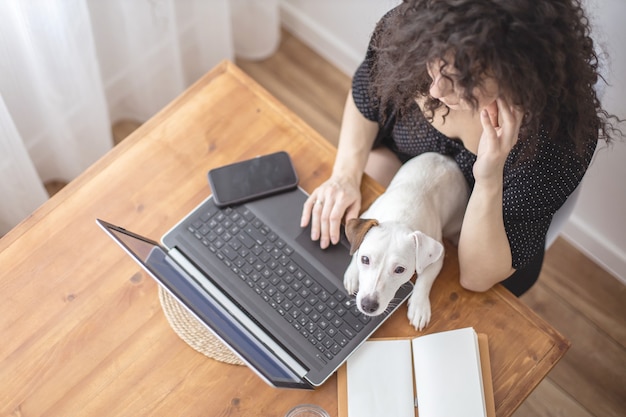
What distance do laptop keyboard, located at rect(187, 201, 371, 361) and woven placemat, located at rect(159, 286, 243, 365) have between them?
0.35ft

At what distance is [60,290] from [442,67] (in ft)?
2.48

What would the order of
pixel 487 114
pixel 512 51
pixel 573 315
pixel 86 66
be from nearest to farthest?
pixel 512 51, pixel 487 114, pixel 86 66, pixel 573 315

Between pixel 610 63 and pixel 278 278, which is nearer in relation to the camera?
pixel 278 278

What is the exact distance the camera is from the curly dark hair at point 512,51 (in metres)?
0.93

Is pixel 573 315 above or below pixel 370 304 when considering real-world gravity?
below

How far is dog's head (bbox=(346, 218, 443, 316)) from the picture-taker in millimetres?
1111

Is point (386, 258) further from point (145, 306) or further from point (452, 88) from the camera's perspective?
point (145, 306)

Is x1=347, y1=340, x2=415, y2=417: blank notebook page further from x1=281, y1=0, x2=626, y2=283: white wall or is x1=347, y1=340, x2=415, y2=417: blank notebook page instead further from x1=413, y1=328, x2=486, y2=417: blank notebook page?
x1=281, y1=0, x2=626, y2=283: white wall

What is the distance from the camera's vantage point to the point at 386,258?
3.64 feet

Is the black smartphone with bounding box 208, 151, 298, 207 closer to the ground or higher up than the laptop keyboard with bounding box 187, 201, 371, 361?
higher up

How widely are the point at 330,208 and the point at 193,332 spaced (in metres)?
0.33

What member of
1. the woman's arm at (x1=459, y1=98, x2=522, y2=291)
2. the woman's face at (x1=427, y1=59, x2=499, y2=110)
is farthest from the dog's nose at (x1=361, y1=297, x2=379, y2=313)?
the woman's face at (x1=427, y1=59, x2=499, y2=110)

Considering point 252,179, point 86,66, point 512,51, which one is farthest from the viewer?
point 86,66

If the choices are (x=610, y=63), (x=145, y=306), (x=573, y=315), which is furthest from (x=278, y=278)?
(x=573, y=315)
